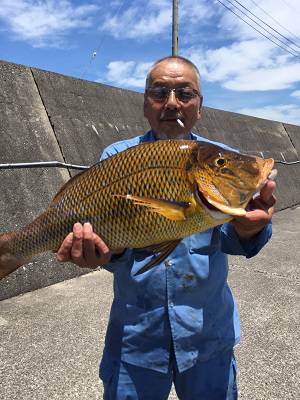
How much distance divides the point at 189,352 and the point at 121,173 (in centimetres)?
95

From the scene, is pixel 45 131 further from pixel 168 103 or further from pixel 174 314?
pixel 174 314

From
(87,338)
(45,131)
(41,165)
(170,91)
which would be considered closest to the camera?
(170,91)

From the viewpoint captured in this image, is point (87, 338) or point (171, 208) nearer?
point (171, 208)

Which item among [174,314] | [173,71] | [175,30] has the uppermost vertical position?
[175,30]

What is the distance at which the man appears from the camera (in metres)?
2.13

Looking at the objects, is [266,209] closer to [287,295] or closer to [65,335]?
[65,335]

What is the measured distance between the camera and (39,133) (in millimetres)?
6512

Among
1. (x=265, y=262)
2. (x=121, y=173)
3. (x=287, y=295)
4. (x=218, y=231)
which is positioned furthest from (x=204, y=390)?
(x=265, y=262)

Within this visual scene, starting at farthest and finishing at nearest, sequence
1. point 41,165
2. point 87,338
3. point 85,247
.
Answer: point 41,165 < point 87,338 < point 85,247

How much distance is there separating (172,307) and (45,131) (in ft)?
16.6

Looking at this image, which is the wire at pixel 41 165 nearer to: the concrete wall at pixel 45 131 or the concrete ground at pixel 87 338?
the concrete wall at pixel 45 131

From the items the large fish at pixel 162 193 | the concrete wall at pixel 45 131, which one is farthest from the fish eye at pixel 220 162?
the concrete wall at pixel 45 131

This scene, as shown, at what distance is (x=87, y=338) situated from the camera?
13.2 ft

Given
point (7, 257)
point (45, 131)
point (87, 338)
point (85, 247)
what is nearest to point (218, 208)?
point (85, 247)
